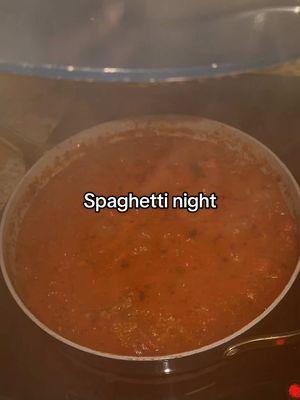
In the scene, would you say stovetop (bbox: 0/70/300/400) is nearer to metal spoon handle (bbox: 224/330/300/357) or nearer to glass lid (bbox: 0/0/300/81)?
metal spoon handle (bbox: 224/330/300/357)

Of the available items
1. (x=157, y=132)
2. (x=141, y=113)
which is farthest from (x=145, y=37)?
(x=141, y=113)

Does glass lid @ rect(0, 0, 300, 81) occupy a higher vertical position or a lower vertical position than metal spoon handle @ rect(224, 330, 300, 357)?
higher

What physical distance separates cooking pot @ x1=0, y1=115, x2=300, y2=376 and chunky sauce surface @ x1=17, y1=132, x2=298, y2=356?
Result: 0.09ft

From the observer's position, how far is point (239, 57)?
1.35 ft

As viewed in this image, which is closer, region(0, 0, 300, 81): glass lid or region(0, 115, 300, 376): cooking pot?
region(0, 0, 300, 81): glass lid

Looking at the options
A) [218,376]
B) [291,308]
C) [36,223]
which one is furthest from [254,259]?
[36,223]

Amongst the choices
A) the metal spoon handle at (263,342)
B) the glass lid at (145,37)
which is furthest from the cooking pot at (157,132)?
the glass lid at (145,37)

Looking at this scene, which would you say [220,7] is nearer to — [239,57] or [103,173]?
[239,57]

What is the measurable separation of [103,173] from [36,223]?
0.19 m

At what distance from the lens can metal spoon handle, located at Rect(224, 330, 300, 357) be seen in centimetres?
91

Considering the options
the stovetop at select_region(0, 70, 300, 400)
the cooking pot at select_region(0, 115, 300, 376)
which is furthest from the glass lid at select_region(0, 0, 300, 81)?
the stovetop at select_region(0, 70, 300, 400)

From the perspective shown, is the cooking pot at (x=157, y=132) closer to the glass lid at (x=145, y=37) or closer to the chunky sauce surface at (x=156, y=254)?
the chunky sauce surface at (x=156, y=254)

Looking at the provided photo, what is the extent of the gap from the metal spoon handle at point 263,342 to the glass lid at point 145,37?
2.07ft

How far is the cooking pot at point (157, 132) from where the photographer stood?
0.85 meters
